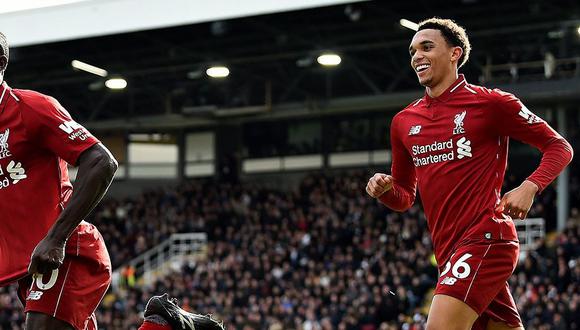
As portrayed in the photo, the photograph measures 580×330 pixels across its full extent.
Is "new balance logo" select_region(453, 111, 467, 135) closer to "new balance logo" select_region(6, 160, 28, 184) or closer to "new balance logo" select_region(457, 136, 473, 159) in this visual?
"new balance logo" select_region(457, 136, 473, 159)

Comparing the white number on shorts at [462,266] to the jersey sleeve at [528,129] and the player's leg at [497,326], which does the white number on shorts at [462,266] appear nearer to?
the player's leg at [497,326]

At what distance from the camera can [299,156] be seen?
3419 centimetres

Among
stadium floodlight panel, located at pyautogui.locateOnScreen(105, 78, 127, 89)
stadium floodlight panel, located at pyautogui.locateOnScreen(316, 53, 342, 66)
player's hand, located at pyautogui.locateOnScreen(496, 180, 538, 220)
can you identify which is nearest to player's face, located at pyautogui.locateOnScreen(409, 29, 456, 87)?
player's hand, located at pyautogui.locateOnScreen(496, 180, 538, 220)

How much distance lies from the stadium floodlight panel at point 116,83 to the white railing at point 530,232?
12046mm

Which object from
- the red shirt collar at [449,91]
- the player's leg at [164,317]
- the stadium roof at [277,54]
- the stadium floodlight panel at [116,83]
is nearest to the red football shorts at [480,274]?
the red shirt collar at [449,91]

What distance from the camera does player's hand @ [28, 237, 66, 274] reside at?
464 cm

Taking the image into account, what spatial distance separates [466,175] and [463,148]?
15 cm

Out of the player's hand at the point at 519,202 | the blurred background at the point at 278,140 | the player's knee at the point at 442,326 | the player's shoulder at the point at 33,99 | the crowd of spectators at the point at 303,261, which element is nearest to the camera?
the player's shoulder at the point at 33,99

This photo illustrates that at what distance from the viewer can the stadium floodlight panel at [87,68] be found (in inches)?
1142

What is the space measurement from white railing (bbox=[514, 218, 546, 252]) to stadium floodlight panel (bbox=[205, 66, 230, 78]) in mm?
8828

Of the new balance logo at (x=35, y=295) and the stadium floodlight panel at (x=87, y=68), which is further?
the stadium floodlight panel at (x=87, y=68)

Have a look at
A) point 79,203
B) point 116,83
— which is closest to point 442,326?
point 79,203

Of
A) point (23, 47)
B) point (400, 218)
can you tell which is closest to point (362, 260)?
point (400, 218)

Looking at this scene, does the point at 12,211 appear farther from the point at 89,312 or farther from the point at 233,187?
the point at 233,187
